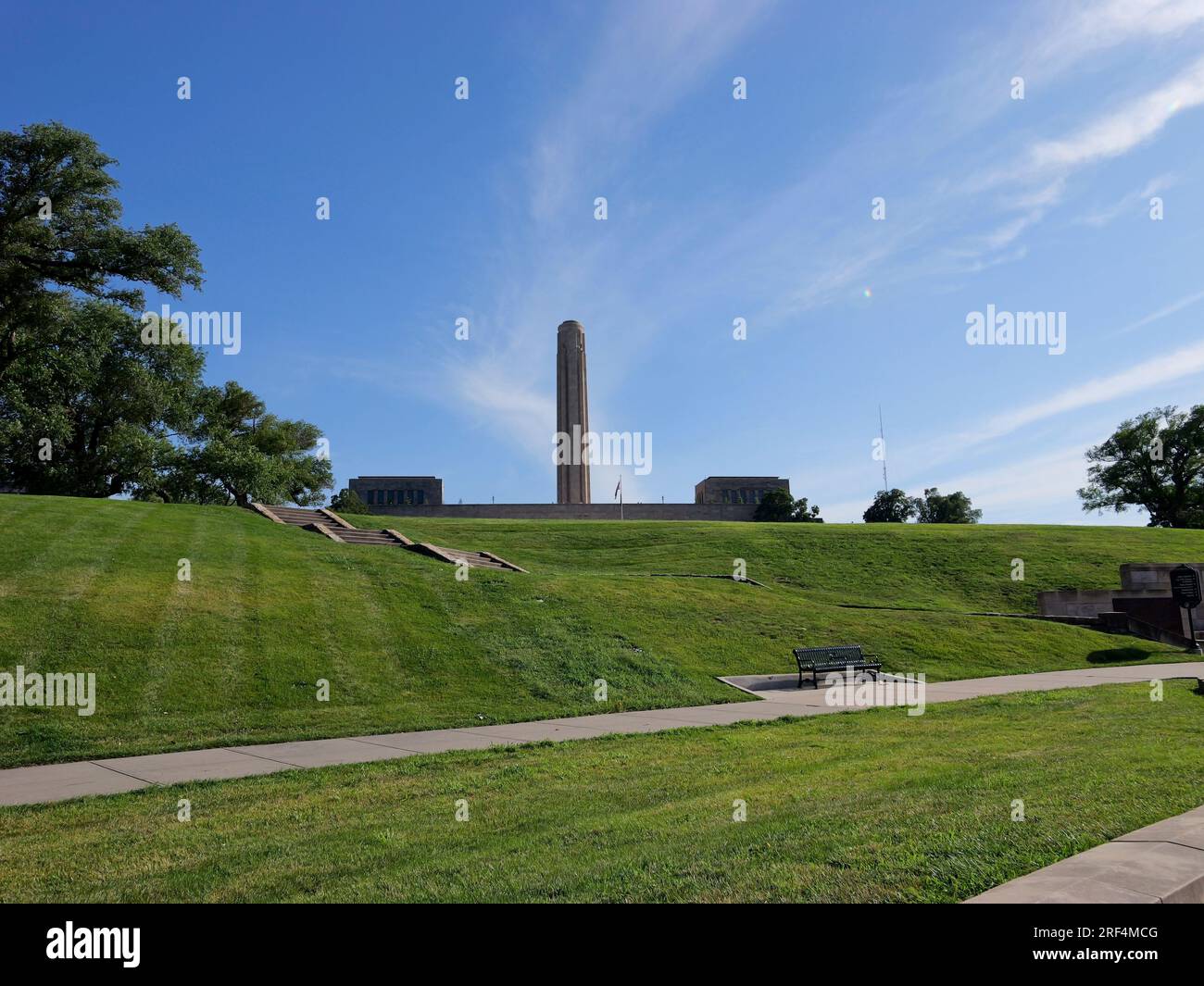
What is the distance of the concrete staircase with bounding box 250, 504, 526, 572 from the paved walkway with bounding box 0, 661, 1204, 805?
44.2ft

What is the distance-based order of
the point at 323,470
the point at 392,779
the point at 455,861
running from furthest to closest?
the point at 323,470, the point at 392,779, the point at 455,861

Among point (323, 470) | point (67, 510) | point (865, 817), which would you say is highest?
point (323, 470)

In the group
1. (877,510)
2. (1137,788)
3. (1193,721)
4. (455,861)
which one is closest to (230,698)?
(455,861)

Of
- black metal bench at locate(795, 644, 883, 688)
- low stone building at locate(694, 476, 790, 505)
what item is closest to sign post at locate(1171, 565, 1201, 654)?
black metal bench at locate(795, 644, 883, 688)

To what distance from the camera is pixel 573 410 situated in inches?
3676

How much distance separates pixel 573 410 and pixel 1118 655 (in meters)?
75.7

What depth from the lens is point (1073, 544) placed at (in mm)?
36656

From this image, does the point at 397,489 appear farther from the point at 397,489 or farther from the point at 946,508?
the point at 946,508

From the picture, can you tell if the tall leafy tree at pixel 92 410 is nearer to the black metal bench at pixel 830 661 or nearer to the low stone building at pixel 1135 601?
the black metal bench at pixel 830 661

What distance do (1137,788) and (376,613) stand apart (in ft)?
46.5

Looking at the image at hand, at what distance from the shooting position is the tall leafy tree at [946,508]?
83.5m

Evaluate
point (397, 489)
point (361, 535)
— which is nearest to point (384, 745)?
point (361, 535)
